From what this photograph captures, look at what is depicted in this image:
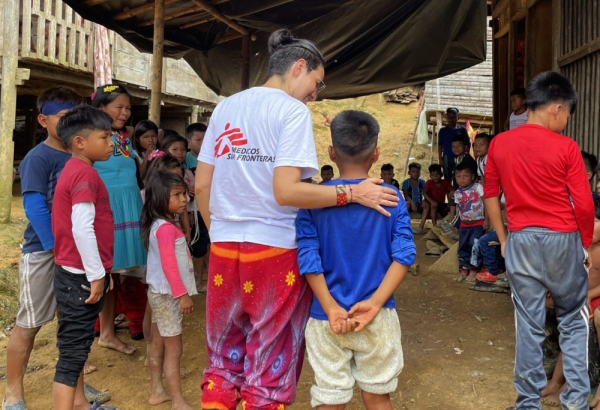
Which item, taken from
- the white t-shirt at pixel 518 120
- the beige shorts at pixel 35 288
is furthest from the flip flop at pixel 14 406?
the white t-shirt at pixel 518 120

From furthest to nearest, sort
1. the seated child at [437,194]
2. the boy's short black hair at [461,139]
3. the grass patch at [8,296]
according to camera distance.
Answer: the seated child at [437,194] < the boy's short black hair at [461,139] < the grass patch at [8,296]

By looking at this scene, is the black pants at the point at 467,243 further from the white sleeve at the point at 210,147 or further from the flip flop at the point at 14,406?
the flip flop at the point at 14,406

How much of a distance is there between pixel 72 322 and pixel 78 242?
42cm

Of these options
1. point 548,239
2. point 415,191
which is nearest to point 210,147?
point 548,239

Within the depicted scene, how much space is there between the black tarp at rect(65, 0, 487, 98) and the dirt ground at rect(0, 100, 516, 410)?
3.13 m

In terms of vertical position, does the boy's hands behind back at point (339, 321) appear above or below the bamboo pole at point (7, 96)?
below

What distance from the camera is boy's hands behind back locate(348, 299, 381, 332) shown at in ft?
6.50

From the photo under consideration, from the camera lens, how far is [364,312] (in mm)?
2002

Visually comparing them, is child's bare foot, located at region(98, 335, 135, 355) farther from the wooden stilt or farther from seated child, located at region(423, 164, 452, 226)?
seated child, located at region(423, 164, 452, 226)

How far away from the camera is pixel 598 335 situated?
8.91 feet

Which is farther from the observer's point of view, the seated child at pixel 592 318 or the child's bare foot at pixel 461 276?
the child's bare foot at pixel 461 276

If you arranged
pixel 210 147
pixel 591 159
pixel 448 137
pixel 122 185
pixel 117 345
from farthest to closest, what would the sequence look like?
pixel 448 137
pixel 591 159
pixel 117 345
pixel 122 185
pixel 210 147

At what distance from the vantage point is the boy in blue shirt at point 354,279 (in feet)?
6.55

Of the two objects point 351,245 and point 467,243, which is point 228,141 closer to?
point 351,245
